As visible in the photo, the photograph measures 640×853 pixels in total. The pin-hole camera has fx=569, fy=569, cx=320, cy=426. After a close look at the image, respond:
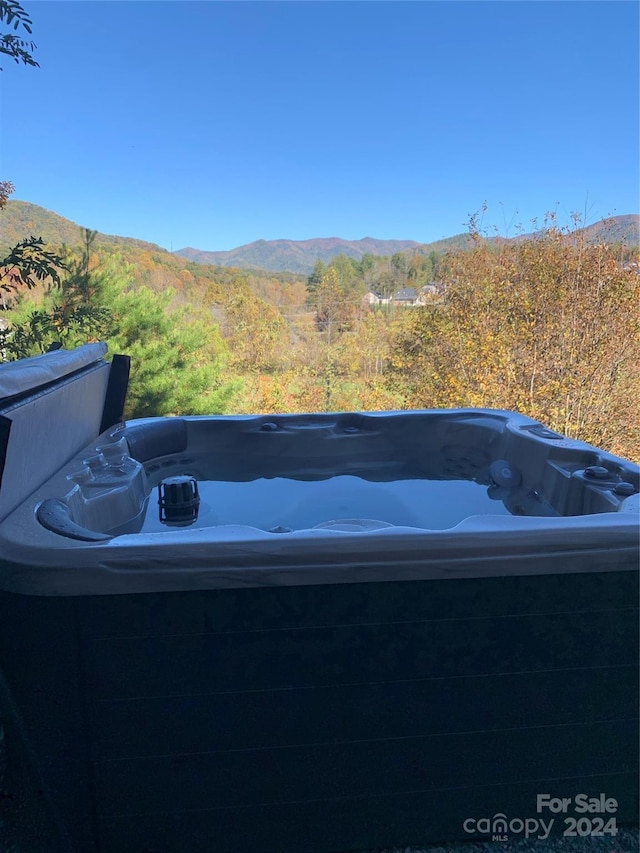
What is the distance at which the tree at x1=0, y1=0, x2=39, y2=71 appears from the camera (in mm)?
1958

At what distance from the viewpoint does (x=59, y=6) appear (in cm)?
453

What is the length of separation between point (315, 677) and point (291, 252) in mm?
8345

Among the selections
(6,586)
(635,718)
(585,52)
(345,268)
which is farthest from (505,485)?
(345,268)

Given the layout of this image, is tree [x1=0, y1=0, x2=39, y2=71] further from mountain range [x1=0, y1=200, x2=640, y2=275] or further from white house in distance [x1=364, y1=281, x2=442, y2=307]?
white house in distance [x1=364, y1=281, x2=442, y2=307]

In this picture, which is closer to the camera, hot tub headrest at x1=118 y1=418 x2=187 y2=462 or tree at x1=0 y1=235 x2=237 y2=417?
hot tub headrest at x1=118 y1=418 x2=187 y2=462

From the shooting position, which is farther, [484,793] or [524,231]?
[524,231]

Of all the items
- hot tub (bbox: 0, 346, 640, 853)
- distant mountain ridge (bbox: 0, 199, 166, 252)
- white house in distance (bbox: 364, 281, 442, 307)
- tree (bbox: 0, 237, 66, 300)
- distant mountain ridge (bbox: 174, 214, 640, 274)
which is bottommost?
hot tub (bbox: 0, 346, 640, 853)

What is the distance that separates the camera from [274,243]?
30.2 ft

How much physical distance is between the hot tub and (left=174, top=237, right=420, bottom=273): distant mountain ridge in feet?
20.7

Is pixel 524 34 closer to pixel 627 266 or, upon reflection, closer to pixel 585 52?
pixel 585 52

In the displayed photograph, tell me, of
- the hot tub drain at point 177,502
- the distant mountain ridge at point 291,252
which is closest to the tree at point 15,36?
the hot tub drain at point 177,502

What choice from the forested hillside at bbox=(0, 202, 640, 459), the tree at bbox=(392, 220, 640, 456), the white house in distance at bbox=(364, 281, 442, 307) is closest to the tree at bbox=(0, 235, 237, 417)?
the forested hillside at bbox=(0, 202, 640, 459)

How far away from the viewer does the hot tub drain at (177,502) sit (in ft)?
6.07

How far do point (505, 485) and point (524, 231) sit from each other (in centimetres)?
274
